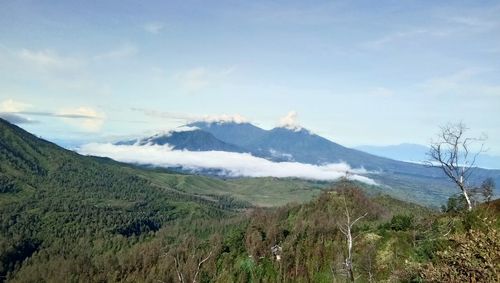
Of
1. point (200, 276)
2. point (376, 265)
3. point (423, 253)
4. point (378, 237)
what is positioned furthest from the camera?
point (200, 276)

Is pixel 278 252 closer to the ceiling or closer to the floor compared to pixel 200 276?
closer to the ceiling

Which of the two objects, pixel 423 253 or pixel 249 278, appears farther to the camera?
pixel 249 278

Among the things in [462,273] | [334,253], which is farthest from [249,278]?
[462,273]

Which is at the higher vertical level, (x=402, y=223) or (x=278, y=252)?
(x=402, y=223)

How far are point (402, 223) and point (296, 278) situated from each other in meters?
46.5

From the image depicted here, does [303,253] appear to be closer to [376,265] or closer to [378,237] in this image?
[378,237]

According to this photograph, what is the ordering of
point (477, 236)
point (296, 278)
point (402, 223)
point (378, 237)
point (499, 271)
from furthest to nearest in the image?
point (296, 278) → point (402, 223) → point (378, 237) → point (477, 236) → point (499, 271)

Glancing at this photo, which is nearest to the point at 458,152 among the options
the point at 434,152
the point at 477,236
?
the point at 434,152

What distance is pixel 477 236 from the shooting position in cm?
1986

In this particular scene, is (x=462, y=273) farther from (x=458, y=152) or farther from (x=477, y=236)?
(x=458, y=152)

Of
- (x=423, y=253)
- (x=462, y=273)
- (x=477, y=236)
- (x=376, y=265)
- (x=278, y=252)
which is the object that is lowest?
(x=278, y=252)

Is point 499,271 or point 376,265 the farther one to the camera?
point 376,265

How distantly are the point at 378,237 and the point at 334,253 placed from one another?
41.2m

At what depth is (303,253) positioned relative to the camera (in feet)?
600
